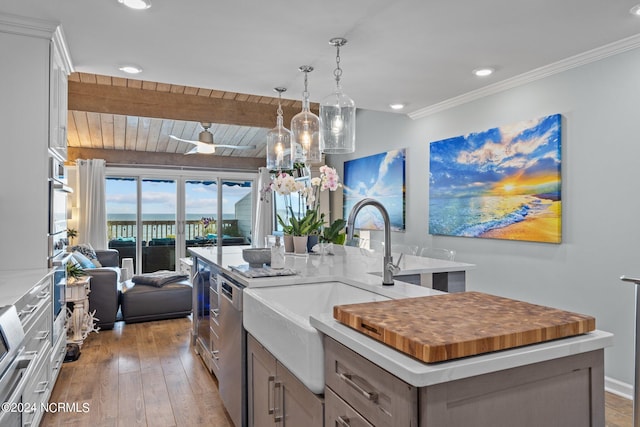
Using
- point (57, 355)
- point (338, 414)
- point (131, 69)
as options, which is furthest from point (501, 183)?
point (57, 355)

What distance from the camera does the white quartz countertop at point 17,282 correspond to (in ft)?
5.69

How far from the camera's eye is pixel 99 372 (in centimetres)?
319

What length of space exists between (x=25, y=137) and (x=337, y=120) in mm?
1973

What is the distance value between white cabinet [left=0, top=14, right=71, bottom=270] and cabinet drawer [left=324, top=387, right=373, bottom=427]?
2258mm

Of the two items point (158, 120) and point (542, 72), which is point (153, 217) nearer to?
point (158, 120)

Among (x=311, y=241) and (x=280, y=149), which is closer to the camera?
(x=311, y=241)

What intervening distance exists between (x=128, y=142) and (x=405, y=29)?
609 centimetres

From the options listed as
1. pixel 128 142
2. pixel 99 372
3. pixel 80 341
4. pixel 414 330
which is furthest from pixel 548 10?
pixel 128 142

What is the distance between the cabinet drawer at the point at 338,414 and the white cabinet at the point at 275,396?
5 cm

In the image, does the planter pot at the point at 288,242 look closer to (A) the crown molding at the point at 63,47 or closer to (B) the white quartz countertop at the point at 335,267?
(B) the white quartz countertop at the point at 335,267

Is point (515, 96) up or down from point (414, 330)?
up

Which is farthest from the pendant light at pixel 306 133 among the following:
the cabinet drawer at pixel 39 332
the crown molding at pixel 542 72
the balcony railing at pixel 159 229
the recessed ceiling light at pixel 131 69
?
the balcony railing at pixel 159 229

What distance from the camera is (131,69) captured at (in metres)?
3.28

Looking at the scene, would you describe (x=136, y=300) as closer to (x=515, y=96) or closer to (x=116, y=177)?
(x=116, y=177)
